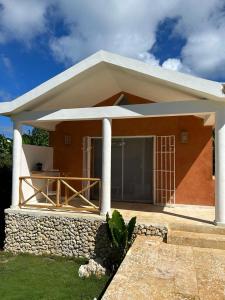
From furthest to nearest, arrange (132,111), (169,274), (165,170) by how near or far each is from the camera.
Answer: (165,170)
(132,111)
(169,274)

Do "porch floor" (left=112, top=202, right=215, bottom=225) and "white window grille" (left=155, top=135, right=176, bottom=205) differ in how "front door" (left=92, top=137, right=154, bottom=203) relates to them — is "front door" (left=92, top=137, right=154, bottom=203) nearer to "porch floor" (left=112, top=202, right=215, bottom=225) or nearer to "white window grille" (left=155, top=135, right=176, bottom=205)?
"white window grille" (left=155, top=135, right=176, bottom=205)

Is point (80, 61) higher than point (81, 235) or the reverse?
higher

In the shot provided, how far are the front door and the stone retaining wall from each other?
3.69 meters

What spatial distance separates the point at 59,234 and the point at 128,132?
202 inches

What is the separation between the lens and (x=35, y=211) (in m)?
9.34

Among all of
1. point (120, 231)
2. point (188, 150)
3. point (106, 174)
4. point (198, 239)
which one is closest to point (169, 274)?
point (198, 239)

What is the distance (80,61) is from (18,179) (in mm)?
4564

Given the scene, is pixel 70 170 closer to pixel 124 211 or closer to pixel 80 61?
pixel 124 211

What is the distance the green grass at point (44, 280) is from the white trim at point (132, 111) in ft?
14.9

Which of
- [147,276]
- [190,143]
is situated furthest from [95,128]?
[147,276]

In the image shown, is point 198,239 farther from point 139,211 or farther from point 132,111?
point 132,111

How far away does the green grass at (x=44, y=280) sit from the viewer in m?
6.43

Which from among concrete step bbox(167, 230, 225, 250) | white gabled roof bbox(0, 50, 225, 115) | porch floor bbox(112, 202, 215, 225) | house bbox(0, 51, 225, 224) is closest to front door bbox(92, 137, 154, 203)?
house bbox(0, 51, 225, 224)

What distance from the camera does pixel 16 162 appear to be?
32.3 ft
